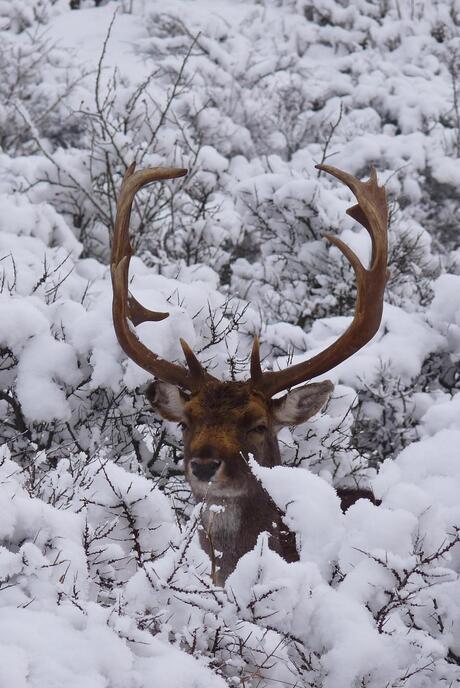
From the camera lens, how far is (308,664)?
2203 millimetres

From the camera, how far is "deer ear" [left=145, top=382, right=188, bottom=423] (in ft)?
15.3

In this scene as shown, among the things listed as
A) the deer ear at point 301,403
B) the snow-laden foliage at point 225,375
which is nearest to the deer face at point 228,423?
the deer ear at point 301,403

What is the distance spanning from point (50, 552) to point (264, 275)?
7.33m

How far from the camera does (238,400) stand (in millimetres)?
4438

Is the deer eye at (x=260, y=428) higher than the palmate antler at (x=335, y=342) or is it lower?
lower

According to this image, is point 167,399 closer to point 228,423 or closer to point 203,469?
point 228,423

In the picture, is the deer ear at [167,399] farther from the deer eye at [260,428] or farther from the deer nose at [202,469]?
the deer nose at [202,469]

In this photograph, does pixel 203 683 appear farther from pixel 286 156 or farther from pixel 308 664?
pixel 286 156

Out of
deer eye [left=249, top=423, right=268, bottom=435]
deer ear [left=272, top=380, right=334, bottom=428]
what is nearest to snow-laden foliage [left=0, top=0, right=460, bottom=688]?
deer eye [left=249, top=423, right=268, bottom=435]

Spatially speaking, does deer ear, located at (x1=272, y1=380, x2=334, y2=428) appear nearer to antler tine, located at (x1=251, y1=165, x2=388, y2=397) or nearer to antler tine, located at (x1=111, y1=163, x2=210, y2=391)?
antler tine, located at (x1=251, y1=165, x2=388, y2=397)

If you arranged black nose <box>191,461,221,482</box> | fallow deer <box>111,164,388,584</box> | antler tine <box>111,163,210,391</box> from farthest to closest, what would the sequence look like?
antler tine <box>111,163,210,391</box> < fallow deer <box>111,164,388,584</box> < black nose <box>191,461,221,482</box>

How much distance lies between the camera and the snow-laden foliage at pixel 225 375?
7.13ft

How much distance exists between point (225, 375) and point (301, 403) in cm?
98

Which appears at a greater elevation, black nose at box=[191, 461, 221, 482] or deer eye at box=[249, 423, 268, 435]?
deer eye at box=[249, 423, 268, 435]
